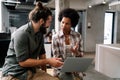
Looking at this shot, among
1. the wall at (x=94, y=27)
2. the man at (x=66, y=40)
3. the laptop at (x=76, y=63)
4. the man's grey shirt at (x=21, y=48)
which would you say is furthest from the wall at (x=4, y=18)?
the laptop at (x=76, y=63)

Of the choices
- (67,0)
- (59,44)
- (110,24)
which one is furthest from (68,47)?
(110,24)

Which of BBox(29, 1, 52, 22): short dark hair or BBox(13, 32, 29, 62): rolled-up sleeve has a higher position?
BBox(29, 1, 52, 22): short dark hair

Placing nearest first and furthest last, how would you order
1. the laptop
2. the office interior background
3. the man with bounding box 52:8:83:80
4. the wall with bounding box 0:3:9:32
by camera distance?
the laptop → the man with bounding box 52:8:83:80 → the wall with bounding box 0:3:9:32 → the office interior background

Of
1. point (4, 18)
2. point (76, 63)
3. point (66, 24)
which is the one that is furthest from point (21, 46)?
point (4, 18)

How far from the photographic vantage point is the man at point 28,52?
160 centimetres

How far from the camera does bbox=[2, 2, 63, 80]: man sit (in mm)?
1597

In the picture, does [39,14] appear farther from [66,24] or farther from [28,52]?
[66,24]

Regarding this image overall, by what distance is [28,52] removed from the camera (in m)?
1.64

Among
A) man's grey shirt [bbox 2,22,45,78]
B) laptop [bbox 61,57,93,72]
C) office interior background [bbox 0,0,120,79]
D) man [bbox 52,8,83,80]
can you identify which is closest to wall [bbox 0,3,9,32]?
office interior background [bbox 0,0,120,79]

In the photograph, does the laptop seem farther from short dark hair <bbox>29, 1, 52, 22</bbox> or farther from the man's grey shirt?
short dark hair <bbox>29, 1, 52, 22</bbox>

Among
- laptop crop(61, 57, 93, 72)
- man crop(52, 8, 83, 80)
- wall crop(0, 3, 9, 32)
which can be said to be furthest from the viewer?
wall crop(0, 3, 9, 32)

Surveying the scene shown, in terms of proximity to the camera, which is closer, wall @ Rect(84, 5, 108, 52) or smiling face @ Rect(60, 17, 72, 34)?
smiling face @ Rect(60, 17, 72, 34)

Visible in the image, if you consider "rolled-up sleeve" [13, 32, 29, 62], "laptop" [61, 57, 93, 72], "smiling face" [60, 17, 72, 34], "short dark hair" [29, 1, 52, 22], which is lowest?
"laptop" [61, 57, 93, 72]

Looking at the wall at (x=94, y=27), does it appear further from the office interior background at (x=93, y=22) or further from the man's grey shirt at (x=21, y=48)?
the man's grey shirt at (x=21, y=48)
